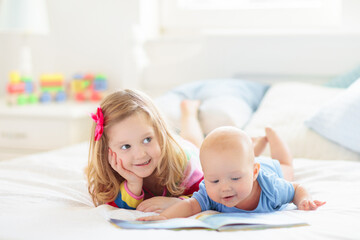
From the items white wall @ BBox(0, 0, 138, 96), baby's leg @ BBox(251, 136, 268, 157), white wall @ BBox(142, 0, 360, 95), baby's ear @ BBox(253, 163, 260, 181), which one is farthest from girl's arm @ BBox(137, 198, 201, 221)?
white wall @ BBox(0, 0, 138, 96)

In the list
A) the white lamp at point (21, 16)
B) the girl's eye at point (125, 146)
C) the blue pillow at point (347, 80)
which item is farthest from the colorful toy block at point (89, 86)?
the girl's eye at point (125, 146)

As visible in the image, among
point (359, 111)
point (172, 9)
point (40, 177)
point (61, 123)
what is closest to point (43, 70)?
point (61, 123)

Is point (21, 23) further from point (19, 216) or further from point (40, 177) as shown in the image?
point (19, 216)

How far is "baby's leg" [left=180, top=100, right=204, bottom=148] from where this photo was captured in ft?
5.41

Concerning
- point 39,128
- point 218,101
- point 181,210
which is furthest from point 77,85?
point 181,210

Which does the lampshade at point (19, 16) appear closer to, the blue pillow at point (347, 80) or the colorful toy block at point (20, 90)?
the colorful toy block at point (20, 90)

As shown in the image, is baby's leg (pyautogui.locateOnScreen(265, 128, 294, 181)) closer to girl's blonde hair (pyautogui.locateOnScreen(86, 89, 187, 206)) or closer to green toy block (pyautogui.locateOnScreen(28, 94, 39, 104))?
girl's blonde hair (pyautogui.locateOnScreen(86, 89, 187, 206))

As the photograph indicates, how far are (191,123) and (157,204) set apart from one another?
663 millimetres

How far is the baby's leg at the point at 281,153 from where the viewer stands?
1344 millimetres

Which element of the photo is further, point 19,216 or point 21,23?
point 21,23

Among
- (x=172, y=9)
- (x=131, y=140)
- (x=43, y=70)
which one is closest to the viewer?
(x=131, y=140)

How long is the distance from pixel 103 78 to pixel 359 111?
62.4 inches

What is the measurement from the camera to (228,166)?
0.93 metres

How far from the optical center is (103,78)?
271 cm
